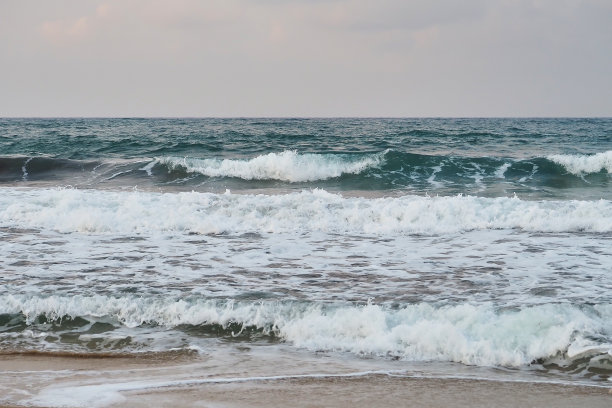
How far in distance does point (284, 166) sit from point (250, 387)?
14.7 m

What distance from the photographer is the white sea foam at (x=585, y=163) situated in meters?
19.9

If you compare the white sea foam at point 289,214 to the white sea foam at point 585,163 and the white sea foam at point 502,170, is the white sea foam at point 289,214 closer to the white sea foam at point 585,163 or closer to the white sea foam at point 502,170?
the white sea foam at point 502,170

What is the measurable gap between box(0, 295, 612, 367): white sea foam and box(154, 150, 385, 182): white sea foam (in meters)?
12.4

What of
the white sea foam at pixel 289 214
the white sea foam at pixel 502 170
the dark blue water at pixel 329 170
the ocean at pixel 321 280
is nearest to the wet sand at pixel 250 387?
the ocean at pixel 321 280

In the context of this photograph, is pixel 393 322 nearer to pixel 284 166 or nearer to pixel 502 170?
pixel 284 166

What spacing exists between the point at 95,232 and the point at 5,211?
7.89 ft

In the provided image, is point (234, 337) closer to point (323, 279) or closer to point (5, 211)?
point (323, 279)

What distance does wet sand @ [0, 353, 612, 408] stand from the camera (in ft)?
13.6

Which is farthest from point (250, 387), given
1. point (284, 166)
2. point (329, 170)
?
point (329, 170)

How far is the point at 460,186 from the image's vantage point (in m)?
17.1

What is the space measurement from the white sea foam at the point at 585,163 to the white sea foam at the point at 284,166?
5.35m

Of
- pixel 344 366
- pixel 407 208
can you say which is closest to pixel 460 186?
pixel 407 208

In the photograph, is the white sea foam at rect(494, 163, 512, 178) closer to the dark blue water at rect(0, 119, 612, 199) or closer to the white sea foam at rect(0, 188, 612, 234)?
the dark blue water at rect(0, 119, 612, 199)

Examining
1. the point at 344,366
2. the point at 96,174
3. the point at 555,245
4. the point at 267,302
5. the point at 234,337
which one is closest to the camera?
the point at 344,366
